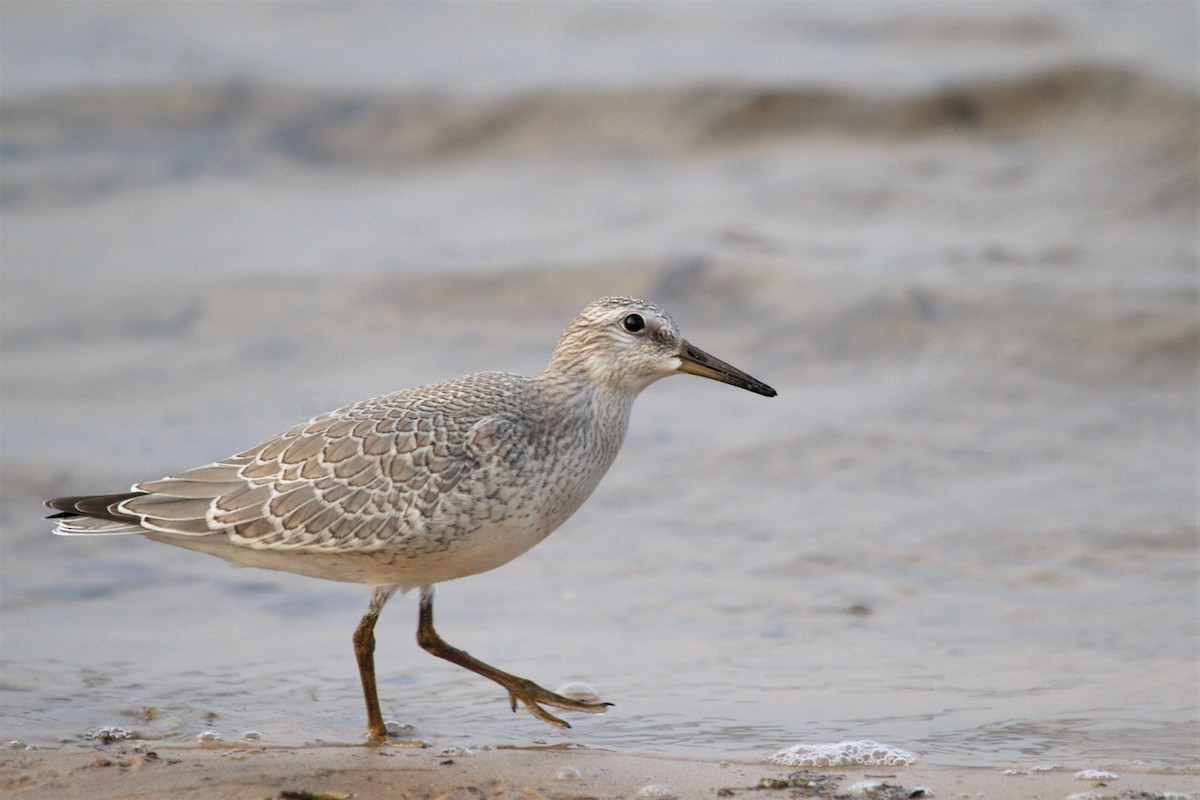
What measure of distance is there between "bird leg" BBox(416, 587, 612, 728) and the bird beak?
1515 mm

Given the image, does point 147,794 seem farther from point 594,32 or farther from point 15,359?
point 594,32

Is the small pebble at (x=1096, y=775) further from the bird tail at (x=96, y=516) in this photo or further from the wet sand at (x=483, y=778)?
the bird tail at (x=96, y=516)

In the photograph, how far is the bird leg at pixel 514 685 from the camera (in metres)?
6.48

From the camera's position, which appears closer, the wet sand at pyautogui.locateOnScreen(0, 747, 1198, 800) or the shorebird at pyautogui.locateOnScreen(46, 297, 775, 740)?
the wet sand at pyautogui.locateOnScreen(0, 747, 1198, 800)

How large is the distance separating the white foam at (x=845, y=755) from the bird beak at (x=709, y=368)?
150 centimetres

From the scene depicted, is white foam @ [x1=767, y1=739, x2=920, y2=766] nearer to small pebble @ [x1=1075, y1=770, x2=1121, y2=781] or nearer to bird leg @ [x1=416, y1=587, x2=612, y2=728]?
small pebble @ [x1=1075, y1=770, x2=1121, y2=781]

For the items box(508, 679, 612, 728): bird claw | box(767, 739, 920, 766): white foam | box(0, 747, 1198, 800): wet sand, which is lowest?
box(0, 747, 1198, 800): wet sand

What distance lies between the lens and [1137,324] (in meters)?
11.1

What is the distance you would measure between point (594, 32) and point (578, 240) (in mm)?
4524

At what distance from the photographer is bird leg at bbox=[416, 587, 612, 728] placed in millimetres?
6484

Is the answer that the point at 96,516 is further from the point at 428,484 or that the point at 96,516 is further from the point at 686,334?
the point at 686,334

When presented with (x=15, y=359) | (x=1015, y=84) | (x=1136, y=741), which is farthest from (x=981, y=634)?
(x=1015, y=84)

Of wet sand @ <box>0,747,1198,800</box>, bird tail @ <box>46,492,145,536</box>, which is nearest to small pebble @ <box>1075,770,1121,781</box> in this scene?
wet sand @ <box>0,747,1198,800</box>

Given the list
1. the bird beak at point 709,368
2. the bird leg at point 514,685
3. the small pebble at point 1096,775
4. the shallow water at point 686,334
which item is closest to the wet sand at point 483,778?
the small pebble at point 1096,775
